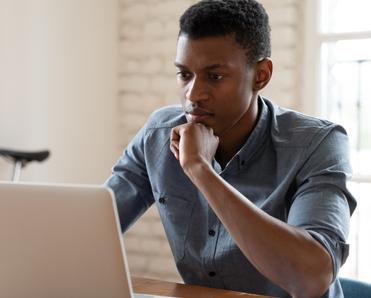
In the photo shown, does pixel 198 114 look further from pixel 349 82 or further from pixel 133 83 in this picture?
pixel 133 83

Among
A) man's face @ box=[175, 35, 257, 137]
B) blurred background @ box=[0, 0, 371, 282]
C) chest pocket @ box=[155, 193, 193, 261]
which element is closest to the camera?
man's face @ box=[175, 35, 257, 137]

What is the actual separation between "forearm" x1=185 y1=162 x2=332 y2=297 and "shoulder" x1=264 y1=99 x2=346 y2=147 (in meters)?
0.28

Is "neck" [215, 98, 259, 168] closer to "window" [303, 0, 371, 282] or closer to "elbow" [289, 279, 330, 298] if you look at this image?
"elbow" [289, 279, 330, 298]

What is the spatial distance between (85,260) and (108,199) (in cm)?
10

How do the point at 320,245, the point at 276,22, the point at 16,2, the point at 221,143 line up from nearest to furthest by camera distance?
1. the point at 320,245
2. the point at 221,143
3. the point at 16,2
4. the point at 276,22

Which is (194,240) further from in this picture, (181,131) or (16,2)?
(16,2)

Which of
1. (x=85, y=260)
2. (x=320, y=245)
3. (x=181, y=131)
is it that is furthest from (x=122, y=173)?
(x=85, y=260)

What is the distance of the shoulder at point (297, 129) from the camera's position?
1.41 m

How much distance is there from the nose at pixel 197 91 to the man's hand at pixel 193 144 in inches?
2.4

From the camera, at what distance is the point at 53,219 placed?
0.89 m

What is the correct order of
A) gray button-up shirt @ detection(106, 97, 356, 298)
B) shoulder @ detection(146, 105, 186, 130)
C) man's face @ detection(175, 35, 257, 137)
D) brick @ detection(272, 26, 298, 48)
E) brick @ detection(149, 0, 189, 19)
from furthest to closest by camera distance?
brick @ detection(149, 0, 189, 19), brick @ detection(272, 26, 298, 48), shoulder @ detection(146, 105, 186, 130), man's face @ detection(175, 35, 257, 137), gray button-up shirt @ detection(106, 97, 356, 298)

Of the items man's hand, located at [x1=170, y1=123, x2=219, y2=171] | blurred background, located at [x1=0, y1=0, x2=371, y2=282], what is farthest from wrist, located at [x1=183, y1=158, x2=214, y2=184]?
blurred background, located at [x1=0, y1=0, x2=371, y2=282]

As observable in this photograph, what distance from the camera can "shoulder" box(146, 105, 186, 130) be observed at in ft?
5.24

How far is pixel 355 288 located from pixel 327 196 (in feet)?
0.64
